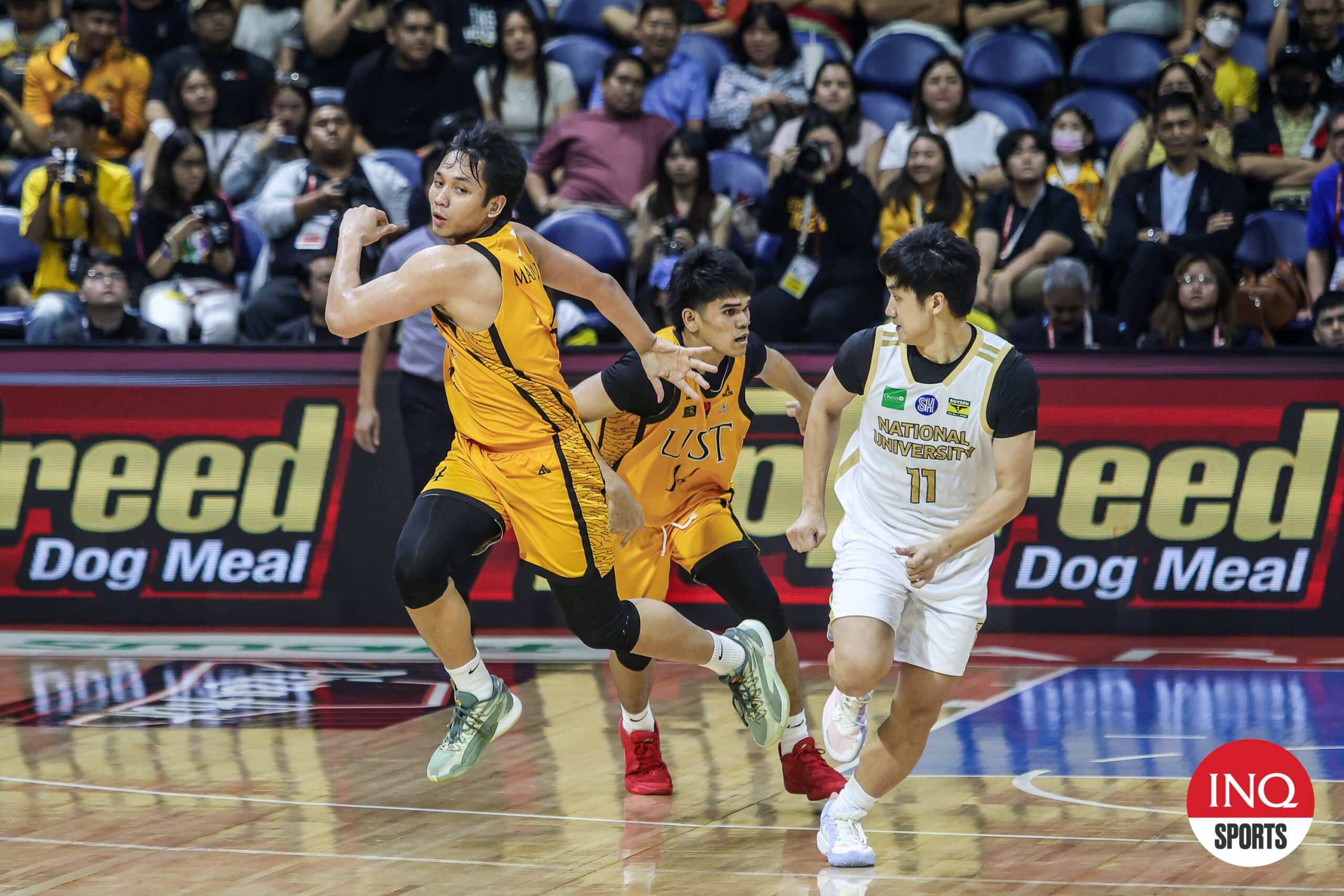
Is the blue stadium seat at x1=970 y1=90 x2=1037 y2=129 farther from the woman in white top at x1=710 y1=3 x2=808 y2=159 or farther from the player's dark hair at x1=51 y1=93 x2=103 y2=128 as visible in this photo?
the player's dark hair at x1=51 y1=93 x2=103 y2=128

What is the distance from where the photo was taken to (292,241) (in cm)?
1021

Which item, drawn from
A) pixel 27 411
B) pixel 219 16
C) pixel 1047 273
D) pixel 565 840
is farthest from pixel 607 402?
pixel 219 16

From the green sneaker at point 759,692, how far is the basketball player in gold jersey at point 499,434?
0.01 metres

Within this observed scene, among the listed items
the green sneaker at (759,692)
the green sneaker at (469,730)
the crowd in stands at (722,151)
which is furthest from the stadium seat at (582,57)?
the green sneaker at (469,730)

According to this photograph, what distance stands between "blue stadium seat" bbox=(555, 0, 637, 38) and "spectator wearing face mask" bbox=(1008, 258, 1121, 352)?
4.79 meters

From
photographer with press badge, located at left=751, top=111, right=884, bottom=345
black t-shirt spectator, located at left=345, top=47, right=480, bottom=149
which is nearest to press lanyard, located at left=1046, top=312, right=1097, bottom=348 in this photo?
photographer with press badge, located at left=751, top=111, right=884, bottom=345

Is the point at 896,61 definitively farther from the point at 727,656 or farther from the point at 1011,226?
the point at 727,656

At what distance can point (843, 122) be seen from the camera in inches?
420

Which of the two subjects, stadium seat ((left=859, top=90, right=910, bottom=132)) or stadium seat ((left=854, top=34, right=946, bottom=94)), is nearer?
stadium seat ((left=859, top=90, right=910, bottom=132))

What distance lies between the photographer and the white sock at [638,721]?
19.5ft

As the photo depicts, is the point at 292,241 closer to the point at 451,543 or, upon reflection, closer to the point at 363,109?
the point at 363,109

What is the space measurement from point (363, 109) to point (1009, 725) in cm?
668

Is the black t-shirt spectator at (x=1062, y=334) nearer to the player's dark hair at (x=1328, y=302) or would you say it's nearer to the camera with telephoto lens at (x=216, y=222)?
the player's dark hair at (x=1328, y=302)

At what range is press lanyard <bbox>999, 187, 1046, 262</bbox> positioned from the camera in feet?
31.8
